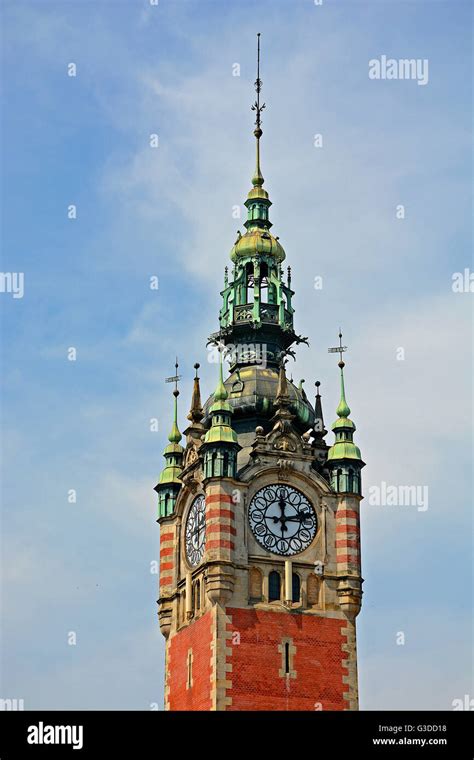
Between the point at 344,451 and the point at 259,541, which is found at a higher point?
the point at 344,451

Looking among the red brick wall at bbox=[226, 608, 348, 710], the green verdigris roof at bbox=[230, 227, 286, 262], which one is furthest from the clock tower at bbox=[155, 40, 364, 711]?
the green verdigris roof at bbox=[230, 227, 286, 262]

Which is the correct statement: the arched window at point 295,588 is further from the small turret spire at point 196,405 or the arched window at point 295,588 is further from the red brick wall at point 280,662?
the small turret spire at point 196,405

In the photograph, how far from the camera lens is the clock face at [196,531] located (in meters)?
82.8

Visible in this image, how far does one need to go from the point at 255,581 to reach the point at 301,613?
2.61m

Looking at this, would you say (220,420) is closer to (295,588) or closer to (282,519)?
(282,519)

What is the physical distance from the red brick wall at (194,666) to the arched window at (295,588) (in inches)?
162

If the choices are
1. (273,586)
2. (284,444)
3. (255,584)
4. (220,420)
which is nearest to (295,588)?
(273,586)

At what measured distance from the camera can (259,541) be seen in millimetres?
81750

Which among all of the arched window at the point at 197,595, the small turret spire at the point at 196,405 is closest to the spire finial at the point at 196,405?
the small turret spire at the point at 196,405

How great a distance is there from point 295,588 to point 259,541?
2.78 m
